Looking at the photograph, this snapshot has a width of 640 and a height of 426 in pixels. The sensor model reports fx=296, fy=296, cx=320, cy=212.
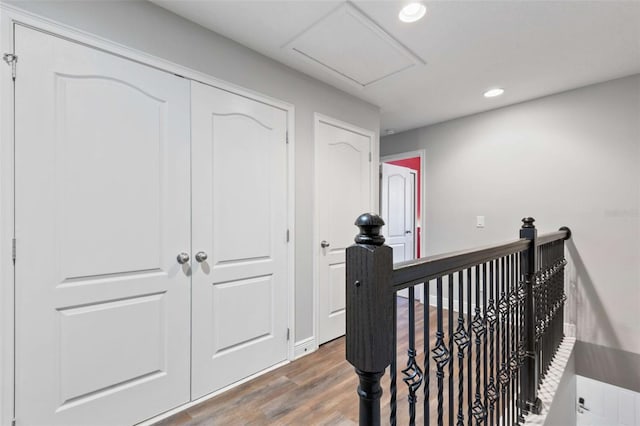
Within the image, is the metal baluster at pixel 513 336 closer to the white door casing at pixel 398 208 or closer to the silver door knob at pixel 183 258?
the silver door knob at pixel 183 258

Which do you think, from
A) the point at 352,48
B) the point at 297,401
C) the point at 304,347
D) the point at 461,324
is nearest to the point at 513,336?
the point at 461,324

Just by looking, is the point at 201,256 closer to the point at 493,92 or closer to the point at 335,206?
the point at 335,206

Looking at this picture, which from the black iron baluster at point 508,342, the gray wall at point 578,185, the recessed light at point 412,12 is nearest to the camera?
the black iron baluster at point 508,342

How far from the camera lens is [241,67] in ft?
6.88

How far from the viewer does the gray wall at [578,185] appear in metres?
2.56

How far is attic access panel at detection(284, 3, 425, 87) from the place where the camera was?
184cm

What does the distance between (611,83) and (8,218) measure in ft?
14.2

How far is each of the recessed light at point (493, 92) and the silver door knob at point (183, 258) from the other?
119 inches

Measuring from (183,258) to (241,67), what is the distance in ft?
4.48

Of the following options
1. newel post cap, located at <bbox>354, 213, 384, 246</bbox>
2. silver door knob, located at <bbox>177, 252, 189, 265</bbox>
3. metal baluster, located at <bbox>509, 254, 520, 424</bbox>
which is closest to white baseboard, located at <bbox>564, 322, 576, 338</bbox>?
metal baluster, located at <bbox>509, 254, 520, 424</bbox>

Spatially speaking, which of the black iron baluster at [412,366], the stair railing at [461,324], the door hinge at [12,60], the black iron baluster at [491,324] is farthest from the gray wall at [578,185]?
the door hinge at [12,60]

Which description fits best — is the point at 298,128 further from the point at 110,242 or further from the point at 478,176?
the point at 478,176

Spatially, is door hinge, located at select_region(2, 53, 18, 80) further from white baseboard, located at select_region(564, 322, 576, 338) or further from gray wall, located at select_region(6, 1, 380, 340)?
white baseboard, located at select_region(564, 322, 576, 338)

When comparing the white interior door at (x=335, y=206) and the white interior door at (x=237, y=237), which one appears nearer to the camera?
the white interior door at (x=237, y=237)
